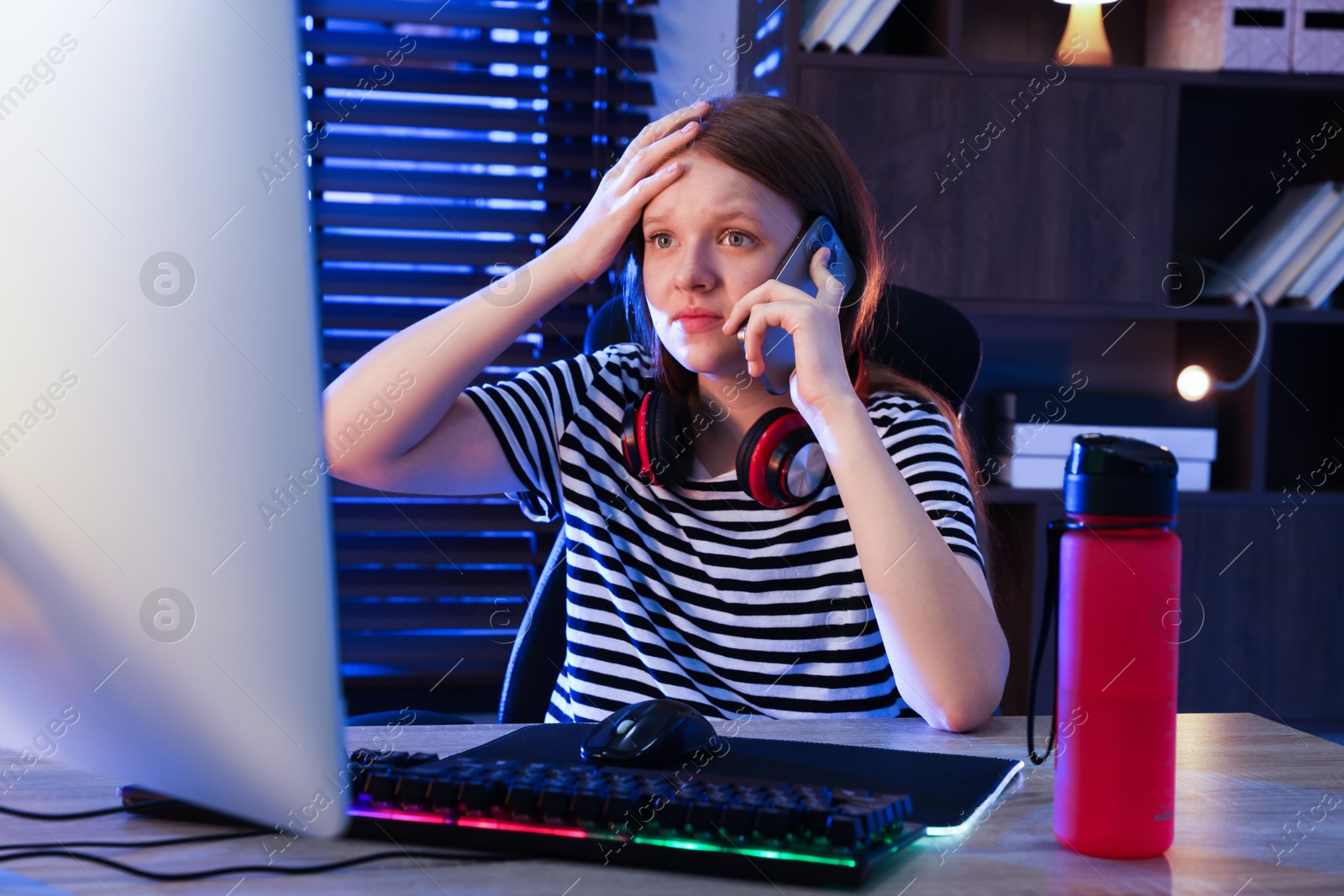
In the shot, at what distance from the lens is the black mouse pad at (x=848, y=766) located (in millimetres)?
717

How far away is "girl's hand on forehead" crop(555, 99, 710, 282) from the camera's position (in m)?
1.20

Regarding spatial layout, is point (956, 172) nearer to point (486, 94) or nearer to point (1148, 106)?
point (1148, 106)

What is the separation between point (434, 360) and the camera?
1225mm

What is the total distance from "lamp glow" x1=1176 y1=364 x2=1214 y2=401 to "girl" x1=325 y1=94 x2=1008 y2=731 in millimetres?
1419

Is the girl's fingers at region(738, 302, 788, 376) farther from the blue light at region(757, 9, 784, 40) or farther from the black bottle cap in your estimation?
the blue light at region(757, 9, 784, 40)

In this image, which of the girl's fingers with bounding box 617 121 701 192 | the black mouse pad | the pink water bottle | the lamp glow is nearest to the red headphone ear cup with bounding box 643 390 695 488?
the girl's fingers with bounding box 617 121 701 192

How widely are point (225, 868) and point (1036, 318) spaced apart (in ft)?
7.79

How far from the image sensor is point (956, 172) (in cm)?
232

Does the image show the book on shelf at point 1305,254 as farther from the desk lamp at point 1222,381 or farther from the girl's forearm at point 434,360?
the girl's forearm at point 434,360

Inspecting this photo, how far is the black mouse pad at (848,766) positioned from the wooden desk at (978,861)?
0.8 inches

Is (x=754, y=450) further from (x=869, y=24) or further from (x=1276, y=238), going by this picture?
(x=1276, y=238)

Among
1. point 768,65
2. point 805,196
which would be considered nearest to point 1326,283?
point 768,65

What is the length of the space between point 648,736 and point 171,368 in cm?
41

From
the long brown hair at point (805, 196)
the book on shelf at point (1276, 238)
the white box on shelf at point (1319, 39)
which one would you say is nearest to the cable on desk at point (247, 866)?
the long brown hair at point (805, 196)
